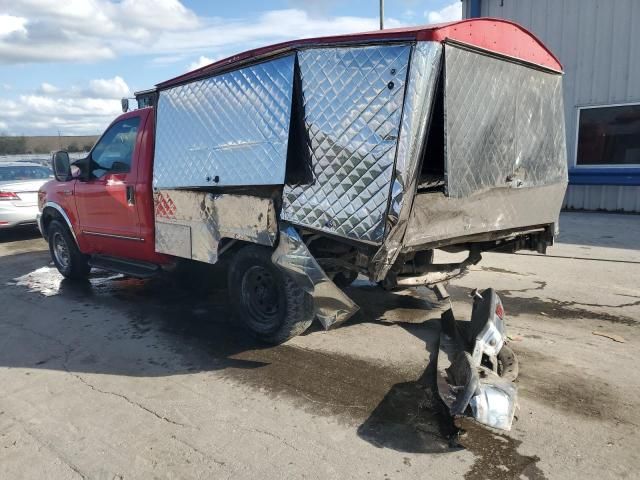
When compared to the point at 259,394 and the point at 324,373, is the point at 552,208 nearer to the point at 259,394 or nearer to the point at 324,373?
the point at 324,373

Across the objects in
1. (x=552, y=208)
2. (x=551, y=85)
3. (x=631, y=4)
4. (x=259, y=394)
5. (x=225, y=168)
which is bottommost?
(x=259, y=394)

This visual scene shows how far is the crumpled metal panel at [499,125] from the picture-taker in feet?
11.8

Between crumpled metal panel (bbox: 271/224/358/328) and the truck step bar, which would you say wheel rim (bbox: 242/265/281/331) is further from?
the truck step bar

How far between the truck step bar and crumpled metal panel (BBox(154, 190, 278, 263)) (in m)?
0.48

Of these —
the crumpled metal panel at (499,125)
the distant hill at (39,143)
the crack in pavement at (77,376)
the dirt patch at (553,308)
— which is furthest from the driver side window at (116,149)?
the distant hill at (39,143)

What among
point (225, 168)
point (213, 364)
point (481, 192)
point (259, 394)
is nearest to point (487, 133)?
point (481, 192)

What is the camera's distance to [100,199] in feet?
20.0

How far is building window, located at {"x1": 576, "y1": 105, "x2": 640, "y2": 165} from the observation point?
1159 cm

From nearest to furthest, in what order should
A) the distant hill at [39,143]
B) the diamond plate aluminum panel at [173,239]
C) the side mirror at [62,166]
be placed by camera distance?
the diamond plate aluminum panel at [173,239] < the side mirror at [62,166] < the distant hill at [39,143]

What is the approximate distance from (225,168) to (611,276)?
5131 millimetres

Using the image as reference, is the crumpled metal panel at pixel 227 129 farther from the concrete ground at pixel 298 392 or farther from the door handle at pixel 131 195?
the concrete ground at pixel 298 392

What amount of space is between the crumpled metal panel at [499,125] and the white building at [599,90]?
8080 millimetres

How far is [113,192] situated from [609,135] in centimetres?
1094

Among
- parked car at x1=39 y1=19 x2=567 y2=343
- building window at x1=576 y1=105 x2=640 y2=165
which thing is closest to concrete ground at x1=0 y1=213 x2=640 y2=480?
parked car at x1=39 y1=19 x2=567 y2=343
